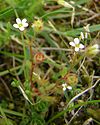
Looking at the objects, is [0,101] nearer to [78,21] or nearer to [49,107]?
[49,107]

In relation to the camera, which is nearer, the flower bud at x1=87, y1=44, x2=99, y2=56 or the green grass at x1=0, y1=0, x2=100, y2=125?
the flower bud at x1=87, y1=44, x2=99, y2=56

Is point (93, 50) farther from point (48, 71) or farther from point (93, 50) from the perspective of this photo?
point (48, 71)

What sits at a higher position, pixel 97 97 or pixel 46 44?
pixel 46 44

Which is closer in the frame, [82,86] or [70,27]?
[82,86]

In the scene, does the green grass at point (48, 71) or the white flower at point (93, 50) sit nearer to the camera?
the white flower at point (93, 50)

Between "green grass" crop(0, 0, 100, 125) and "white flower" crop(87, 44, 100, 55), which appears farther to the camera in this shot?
"green grass" crop(0, 0, 100, 125)

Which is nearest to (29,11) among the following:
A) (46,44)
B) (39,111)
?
(46,44)

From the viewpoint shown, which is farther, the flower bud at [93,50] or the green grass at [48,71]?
the green grass at [48,71]

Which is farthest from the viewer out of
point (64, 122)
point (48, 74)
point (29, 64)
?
point (48, 74)

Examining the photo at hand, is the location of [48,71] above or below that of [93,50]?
above

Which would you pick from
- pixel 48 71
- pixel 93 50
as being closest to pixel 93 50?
pixel 93 50

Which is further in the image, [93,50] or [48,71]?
[48,71]
